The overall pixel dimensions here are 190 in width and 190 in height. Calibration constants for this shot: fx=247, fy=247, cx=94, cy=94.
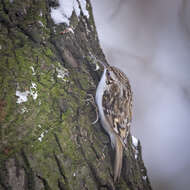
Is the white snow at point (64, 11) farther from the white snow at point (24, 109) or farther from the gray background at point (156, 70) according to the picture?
the gray background at point (156, 70)

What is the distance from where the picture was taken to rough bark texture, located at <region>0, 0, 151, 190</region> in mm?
1204

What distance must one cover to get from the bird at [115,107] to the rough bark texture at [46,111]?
0.25ft

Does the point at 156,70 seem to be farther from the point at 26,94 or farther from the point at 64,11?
the point at 26,94

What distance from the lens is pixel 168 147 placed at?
3.16m

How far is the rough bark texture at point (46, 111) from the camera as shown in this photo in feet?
3.95

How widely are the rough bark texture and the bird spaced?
0.08 m

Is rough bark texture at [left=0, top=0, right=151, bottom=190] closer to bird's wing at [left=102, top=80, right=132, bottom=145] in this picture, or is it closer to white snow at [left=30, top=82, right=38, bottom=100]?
white snow at [left=30, top=82, right=38, bottom=100]

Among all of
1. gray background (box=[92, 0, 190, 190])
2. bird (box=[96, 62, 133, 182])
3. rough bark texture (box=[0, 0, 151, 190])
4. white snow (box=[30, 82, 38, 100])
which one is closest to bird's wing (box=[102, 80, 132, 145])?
bird (box=[96, 62, 133, 182])

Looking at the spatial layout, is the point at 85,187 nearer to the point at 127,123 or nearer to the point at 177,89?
the point at 127,123

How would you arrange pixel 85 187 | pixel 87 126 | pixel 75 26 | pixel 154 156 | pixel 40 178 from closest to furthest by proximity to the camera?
pixel 40 178
pixel 85 187
pixel 87 126
pixel 75 26
pixel 154 156

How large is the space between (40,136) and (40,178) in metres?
0.21

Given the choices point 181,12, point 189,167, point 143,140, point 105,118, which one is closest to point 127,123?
point 105,118

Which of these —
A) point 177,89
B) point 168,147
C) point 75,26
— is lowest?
point 168,147

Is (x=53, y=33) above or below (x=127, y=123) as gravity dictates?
above
